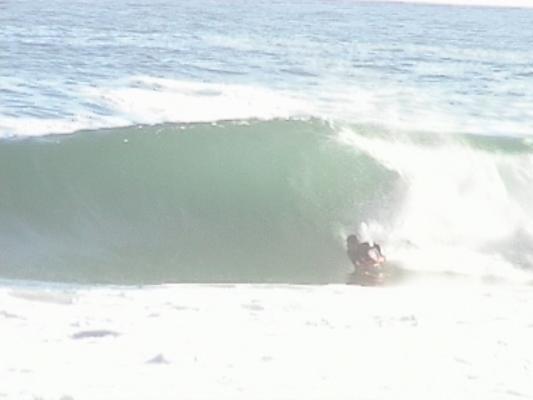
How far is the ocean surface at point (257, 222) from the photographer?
661 cm

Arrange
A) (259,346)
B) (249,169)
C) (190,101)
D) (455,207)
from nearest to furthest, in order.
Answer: (259,346), (455,207), (249,169), (190,101)

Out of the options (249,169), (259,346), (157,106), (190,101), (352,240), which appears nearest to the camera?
(259,346)

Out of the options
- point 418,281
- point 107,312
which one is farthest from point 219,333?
point 418,281

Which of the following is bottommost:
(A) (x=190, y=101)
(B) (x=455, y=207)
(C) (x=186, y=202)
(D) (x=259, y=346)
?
(B) (x=455, y=207)

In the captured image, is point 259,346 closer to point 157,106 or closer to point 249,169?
point 249,169

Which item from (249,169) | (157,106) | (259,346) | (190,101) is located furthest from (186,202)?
(259,346)

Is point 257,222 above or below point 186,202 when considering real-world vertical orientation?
below

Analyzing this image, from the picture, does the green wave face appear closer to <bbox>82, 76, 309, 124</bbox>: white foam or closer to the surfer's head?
the surfer's head

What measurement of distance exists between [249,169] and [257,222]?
5.55ft

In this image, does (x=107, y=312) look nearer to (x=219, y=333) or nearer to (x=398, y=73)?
(x=219, y=333)

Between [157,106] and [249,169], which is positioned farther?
[157,106]

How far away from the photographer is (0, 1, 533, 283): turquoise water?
11492mm

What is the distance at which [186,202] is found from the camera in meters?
13.2

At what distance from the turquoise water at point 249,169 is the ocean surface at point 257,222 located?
1.7 inches
